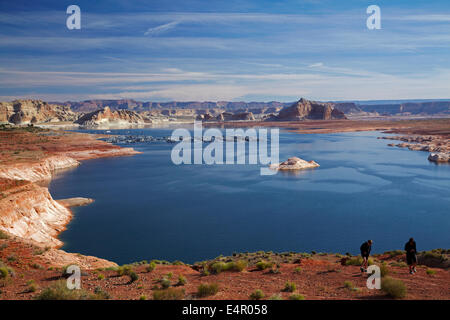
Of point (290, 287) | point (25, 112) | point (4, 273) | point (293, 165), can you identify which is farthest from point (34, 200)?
point (25, 112)

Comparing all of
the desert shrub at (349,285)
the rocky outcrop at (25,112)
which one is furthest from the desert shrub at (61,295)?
the rocky outcrop at (25,112)

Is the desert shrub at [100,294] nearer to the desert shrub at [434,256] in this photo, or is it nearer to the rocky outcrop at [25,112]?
the desert shrub at [434,256]

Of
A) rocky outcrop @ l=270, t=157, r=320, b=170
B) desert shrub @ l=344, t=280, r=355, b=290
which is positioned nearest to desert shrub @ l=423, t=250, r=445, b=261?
desert shrub @ l=344, t=280, r=355, b=290

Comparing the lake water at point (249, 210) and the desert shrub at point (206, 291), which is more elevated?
the desert shrub at point (206, 291)

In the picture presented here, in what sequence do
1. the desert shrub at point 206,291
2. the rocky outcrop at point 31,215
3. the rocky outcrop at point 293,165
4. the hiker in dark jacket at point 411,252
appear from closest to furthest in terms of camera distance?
the desert shrub at point 206,291, the hiker in dark jacket at point 411,252, the rocky outcrop at point 31,215, the rocky outcrop at point 293,165

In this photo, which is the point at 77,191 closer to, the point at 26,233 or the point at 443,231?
the point at 26,233

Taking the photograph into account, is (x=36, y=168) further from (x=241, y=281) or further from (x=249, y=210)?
(x=241, y=281)

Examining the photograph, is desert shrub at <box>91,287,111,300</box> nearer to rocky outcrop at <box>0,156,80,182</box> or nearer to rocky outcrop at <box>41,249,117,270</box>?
rocky outcrop at <box>41,249,117,270</box>

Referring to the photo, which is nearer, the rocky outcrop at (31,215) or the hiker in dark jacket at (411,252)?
the hiker in dark jacket at (411,252)
